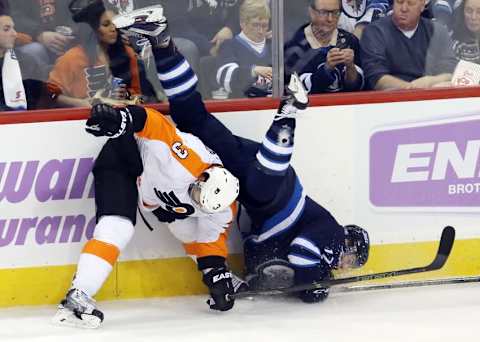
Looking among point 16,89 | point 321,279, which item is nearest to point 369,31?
point 321,279

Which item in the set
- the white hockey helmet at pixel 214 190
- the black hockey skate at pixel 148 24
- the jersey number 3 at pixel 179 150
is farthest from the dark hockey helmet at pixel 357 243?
the black hockey skate at pixel 148 24

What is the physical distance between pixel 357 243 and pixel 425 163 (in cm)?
40

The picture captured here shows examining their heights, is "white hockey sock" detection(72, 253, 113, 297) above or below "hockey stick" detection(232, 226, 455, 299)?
above

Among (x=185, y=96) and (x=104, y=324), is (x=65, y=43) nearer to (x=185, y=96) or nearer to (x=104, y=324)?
(x=185, y=96)

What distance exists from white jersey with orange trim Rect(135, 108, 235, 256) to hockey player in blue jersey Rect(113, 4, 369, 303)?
10cm

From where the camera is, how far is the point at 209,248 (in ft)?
11.9

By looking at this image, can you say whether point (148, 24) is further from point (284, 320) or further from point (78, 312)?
point (284, 320)

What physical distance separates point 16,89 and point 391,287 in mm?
1528

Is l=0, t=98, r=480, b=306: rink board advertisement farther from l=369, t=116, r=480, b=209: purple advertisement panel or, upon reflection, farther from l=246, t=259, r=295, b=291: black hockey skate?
l=246, t=259, r=295, b=291: black hockey skate

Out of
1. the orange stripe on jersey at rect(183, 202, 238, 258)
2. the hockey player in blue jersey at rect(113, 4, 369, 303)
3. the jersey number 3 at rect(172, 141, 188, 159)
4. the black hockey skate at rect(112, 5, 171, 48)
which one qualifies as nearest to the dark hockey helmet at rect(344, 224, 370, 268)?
the hockey player in blue jersey at rect(113, 4, 369, 303)

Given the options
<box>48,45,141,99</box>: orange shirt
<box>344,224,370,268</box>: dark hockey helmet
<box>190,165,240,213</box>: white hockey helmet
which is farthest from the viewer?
<box>344,224,370,268</box>: dark hockey helmet

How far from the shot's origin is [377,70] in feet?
12.3

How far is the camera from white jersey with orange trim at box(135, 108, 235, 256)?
11.3 ft

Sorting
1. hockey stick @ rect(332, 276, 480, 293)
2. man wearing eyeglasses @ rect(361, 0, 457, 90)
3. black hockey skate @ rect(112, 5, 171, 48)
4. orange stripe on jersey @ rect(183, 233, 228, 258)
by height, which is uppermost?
black hockey skate @ rect(112, 5, 171, 48)
